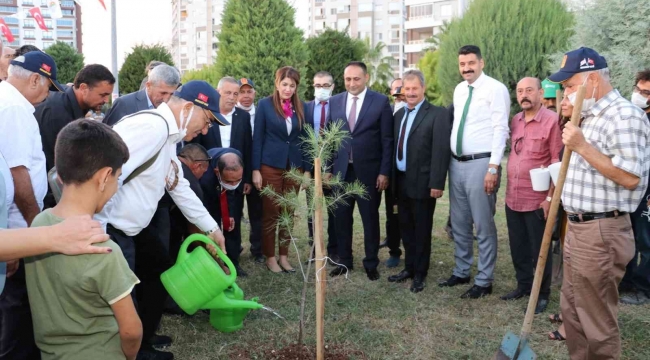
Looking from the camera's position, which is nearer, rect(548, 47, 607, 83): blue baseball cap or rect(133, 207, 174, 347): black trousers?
rect(548, 47, 607, 83): blue baseball cap

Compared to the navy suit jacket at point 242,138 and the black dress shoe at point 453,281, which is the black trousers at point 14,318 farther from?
the black dress shoe at point 453,281

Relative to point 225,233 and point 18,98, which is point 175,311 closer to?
point 225,233

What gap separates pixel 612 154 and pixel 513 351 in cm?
130

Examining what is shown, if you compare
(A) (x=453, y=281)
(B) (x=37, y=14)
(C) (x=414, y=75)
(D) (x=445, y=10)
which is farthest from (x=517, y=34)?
(D) (x=445, y=10)

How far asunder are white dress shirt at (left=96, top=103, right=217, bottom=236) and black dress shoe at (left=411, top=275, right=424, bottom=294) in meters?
2.77

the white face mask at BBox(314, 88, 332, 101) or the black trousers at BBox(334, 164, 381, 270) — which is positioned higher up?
the white face mask at BBox(314, 88, 332, 101)

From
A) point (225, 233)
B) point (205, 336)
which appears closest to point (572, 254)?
point (205, 336)

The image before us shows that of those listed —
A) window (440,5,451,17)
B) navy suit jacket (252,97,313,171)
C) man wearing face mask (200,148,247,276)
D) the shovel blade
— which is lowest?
the shovel blade

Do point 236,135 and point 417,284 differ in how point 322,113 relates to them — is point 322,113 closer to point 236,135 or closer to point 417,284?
point 236,135

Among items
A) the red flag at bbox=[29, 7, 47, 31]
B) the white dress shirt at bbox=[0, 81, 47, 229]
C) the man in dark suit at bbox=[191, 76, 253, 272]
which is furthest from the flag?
the white dress shirt at bbox=[0, 81, 47, 229]

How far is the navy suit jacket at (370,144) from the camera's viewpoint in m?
5.37

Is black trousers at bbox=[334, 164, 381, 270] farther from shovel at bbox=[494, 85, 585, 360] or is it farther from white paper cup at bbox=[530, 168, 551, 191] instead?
shovel at bbox=[494, 85, 585, 360]

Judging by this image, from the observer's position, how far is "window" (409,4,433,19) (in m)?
53.5

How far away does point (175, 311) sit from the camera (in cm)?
443
